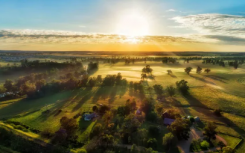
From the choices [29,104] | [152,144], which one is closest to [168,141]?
[152,144]

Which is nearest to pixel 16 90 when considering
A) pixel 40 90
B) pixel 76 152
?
pixel 40 90

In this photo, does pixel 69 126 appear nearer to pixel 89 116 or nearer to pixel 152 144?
pixel 89 116

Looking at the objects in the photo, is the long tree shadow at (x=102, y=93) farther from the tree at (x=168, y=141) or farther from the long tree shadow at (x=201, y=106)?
the tree at (x=168, y=141)

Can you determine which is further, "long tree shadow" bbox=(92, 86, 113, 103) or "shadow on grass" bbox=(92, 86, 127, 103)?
"long tree shadow" bbox=(92, 86, 113, 103)

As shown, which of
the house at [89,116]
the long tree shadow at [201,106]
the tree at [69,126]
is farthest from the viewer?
the house at [89,116]

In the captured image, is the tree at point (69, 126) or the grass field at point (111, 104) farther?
the grass field at point (111, 104)

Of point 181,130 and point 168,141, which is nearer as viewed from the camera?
point 168,141

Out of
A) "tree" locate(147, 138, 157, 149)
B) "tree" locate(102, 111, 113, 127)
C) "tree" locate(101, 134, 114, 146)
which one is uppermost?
"tree" locate(102, 111, 113, 127)

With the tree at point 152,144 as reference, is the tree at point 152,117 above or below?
above

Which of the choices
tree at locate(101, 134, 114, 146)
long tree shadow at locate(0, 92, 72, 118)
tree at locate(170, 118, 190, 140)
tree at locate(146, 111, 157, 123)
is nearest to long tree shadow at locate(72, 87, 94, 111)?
long tree shadow at locate(0, 92, 72, 118)

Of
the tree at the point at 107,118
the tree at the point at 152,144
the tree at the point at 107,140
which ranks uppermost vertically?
the tree at the point at 107,118

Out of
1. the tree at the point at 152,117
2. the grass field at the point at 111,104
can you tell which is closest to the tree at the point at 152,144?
the tree at the point at 152,117

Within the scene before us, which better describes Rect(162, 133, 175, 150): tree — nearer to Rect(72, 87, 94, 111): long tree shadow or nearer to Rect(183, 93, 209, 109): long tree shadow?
Rect(183, 93, 209, 109): long tree shadow
